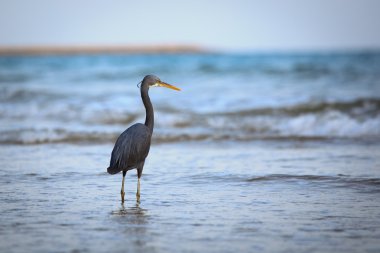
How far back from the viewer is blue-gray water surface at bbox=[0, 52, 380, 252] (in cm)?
518

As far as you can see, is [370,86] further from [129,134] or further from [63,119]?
[129,134]

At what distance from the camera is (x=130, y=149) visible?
6.76 m

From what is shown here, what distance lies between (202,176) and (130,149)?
1564mm

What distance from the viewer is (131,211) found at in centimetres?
621

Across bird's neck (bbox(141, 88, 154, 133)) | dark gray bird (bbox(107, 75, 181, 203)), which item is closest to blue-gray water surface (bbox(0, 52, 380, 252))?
dark gray bird (bbox(107, 75, 181, 203))

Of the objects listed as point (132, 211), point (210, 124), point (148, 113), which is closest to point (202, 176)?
point (148, 113)

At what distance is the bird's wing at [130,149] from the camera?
6664mm

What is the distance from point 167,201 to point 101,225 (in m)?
1.16

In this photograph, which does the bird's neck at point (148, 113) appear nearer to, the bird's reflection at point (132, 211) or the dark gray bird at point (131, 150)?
the dark gray bird at point (131, 150)

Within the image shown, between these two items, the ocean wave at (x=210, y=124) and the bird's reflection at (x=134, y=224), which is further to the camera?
the ocean wave at (x=210, y=124)

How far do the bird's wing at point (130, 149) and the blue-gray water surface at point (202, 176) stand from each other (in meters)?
0.38

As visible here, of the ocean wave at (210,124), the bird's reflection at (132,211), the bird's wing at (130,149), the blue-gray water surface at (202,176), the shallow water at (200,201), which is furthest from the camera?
the ocean wave at (210,124)

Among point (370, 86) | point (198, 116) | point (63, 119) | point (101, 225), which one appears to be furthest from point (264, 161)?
point (370, 86)

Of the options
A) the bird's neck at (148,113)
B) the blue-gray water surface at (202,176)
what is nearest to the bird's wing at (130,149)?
the bird's neck at (148,113)
